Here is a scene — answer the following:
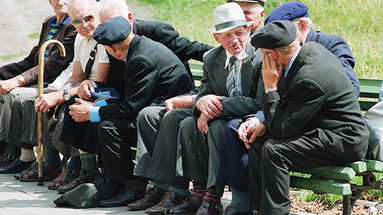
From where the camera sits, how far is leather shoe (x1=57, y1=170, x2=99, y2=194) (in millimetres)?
7730

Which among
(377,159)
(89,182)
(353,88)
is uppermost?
(353,88)

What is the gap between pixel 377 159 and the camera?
604 cm

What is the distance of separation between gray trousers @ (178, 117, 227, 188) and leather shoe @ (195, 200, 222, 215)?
16 centimetres

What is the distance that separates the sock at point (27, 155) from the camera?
29.0 feet

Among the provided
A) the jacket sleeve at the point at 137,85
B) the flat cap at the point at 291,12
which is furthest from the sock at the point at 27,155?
the flat cap at the point at 291,12

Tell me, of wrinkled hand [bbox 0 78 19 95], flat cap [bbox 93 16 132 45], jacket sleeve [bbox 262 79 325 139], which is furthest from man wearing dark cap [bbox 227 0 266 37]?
wrinkled hand [bbox 0 78 19 95]

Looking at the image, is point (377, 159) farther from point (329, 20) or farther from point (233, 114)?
point (329, 20)

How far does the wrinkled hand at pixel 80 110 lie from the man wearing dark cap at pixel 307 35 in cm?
179

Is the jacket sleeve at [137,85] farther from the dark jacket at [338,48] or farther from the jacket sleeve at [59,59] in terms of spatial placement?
the jacket sleeve at [59,59]

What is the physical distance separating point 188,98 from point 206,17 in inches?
307

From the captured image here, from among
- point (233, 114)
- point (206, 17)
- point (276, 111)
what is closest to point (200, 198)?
point (233, 114)

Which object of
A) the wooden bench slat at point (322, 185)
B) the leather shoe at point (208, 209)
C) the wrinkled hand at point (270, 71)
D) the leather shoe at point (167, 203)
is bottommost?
the leather shoe at point (167, 203)

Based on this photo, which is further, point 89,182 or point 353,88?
point 89,182

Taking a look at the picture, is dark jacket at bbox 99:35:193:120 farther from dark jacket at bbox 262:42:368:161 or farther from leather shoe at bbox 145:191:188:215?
dark jacket at bbox 262:42:368:161
